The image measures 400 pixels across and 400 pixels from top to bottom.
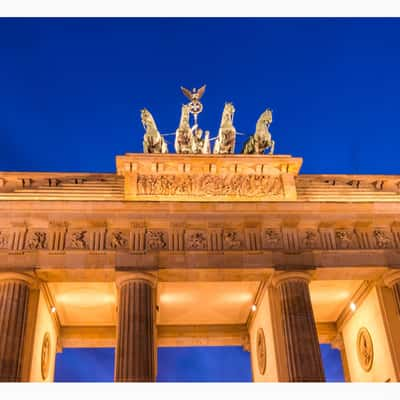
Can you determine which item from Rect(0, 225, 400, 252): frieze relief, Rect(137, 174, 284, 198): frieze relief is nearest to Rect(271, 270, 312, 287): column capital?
Rect(0, 225, 400, 252): frieze relief

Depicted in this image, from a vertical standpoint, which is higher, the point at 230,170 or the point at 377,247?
the point at 230,170

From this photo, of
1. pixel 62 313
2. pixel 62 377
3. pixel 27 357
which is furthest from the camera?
pixel 62 377

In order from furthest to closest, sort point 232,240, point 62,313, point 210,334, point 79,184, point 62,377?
point 62,377
point 210,334
point 62,313
point 79,184
point 232,240

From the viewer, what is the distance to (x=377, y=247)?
24125 millimetres

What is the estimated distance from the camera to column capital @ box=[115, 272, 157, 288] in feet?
73.9

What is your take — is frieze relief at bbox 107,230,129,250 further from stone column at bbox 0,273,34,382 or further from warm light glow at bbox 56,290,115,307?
warm light glow at bbox 56,290,115,307

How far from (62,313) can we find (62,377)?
34.7 metres

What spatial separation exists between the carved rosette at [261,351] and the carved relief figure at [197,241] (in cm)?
593

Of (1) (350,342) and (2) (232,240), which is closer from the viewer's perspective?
(2) (232,240)

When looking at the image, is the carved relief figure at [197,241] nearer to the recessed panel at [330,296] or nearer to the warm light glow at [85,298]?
the warm light glow at [85,298]

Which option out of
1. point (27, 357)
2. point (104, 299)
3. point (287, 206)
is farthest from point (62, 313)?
point (287, 206)

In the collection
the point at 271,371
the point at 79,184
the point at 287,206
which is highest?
the point at 79,184

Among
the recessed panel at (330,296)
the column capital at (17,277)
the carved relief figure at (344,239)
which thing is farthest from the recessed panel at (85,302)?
the carved relief figure at (344,239)

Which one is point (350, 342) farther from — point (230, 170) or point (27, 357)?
point (27, 357)
